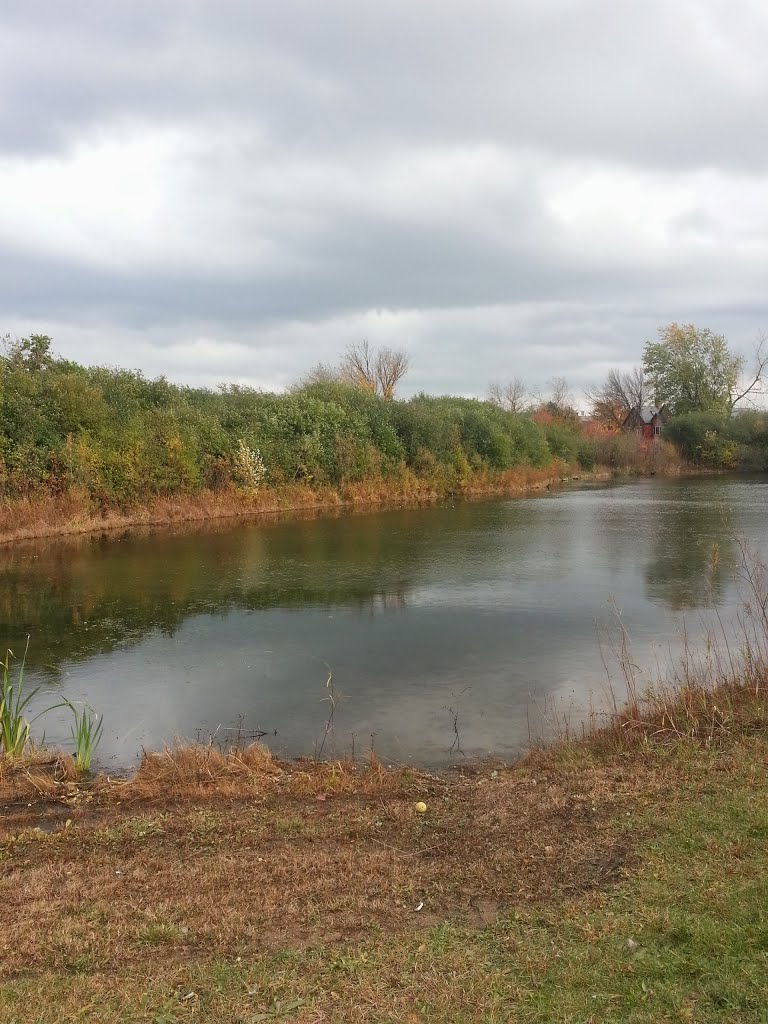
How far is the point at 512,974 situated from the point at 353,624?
935 centimetres

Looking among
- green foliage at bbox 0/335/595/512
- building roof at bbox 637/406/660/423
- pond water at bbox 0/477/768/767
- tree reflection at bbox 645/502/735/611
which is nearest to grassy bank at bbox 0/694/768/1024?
pond water at bbox 0/477/768/767

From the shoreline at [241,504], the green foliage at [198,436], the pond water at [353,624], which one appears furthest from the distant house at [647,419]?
the pond water at [353,624]

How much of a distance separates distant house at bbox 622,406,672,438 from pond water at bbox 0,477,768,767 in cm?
5167

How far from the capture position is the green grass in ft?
10.2

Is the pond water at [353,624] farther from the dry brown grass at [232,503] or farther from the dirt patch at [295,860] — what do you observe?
the dry brown grass at [232,503]

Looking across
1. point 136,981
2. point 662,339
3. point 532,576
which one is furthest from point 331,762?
point 662,339

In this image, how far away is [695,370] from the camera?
2702 inches

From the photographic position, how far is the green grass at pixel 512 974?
3.10 meters

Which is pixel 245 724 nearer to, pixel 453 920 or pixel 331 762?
pixel 331 762

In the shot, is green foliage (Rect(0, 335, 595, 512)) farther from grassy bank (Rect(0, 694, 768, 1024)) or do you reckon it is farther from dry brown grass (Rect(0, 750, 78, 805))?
grassy bank (Rect(0, 694, 768, 1024))

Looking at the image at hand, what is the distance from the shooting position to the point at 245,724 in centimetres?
819

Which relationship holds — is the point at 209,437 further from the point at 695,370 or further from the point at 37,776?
the point at 695,370

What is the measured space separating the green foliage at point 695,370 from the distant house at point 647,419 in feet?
9.23

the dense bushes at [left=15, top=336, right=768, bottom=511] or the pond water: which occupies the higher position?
the dense bushes at [left=15, top=336, right=768, bottom=511]
